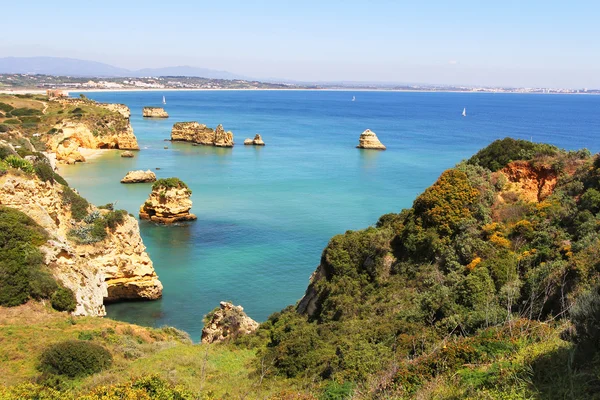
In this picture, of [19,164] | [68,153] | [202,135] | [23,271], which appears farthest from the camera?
[202,135]

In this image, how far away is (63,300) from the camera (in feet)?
62.2

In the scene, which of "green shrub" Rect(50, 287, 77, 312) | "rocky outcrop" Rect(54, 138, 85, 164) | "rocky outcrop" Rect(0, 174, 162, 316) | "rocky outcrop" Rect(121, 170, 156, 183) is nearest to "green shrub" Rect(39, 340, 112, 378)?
"green shrub" Rect(50, 287, 77, 312)

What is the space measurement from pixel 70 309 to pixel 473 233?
15827mm

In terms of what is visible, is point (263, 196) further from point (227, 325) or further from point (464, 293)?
point (464, 293)

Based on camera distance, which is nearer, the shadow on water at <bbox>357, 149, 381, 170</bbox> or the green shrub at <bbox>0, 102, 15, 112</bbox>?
the shadow on water at <bbox>357, 149, 381, 170</bbox>

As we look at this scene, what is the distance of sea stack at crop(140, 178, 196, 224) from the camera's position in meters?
40.3

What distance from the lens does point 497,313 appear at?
13578 mm

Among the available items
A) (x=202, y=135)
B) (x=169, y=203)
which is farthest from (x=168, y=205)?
(x=202, y=135)

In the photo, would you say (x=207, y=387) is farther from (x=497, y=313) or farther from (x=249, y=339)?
(x=497, y=313)

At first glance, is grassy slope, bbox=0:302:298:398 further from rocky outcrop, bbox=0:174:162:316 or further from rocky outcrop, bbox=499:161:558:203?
rocky outcrop, bbox=499:161:558:203

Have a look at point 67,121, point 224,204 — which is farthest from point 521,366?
point 67,121

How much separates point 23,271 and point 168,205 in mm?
21900

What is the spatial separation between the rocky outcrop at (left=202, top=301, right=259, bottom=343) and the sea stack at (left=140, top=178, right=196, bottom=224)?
20898 millimetres

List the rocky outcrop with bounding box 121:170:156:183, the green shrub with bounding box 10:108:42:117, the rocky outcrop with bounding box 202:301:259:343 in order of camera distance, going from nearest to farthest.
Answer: the rocky outcrop with bounding box 202:301:259:343, the rocky outcrop with bounding box 121:170:156:183, the green shrub with bounding box 10:108:42:117
